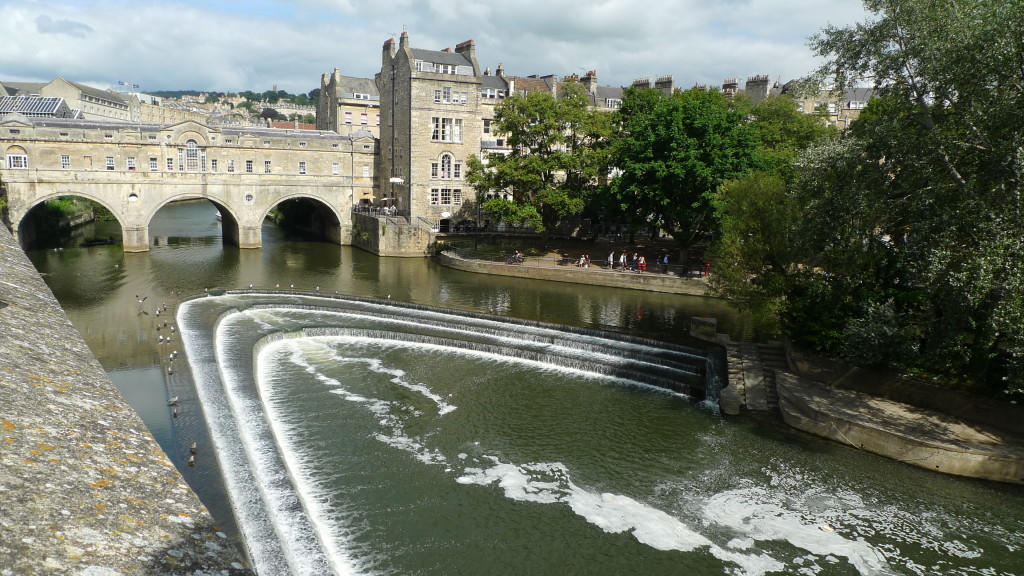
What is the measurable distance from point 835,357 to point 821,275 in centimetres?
316

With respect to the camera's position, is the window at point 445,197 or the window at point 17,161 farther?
the window at point 445,197

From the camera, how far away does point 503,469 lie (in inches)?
619

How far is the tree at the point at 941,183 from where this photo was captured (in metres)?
14.1

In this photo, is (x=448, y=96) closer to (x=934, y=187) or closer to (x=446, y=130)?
(x=446, y=130)

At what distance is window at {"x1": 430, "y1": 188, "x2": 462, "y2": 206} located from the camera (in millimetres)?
50781

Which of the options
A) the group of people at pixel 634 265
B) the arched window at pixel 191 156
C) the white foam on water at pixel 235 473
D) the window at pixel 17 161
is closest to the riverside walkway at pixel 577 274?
the group of people at pixel 634 265

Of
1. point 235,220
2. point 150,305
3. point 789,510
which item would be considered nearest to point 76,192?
point 235,220

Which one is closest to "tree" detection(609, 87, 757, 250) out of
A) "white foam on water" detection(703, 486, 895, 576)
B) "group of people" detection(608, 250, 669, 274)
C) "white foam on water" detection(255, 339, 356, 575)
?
"group of people" detection(608, 250, 669, 274)

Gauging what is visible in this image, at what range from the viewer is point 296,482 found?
14.5 m

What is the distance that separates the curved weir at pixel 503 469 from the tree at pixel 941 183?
14.0ft

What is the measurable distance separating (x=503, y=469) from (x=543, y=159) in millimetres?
29730

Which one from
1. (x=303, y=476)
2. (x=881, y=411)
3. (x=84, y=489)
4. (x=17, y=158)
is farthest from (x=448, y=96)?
(x=84, y=489)

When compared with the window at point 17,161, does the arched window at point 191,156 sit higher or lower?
higher

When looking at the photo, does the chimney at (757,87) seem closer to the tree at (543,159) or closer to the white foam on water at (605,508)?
the tree at (543,159)
